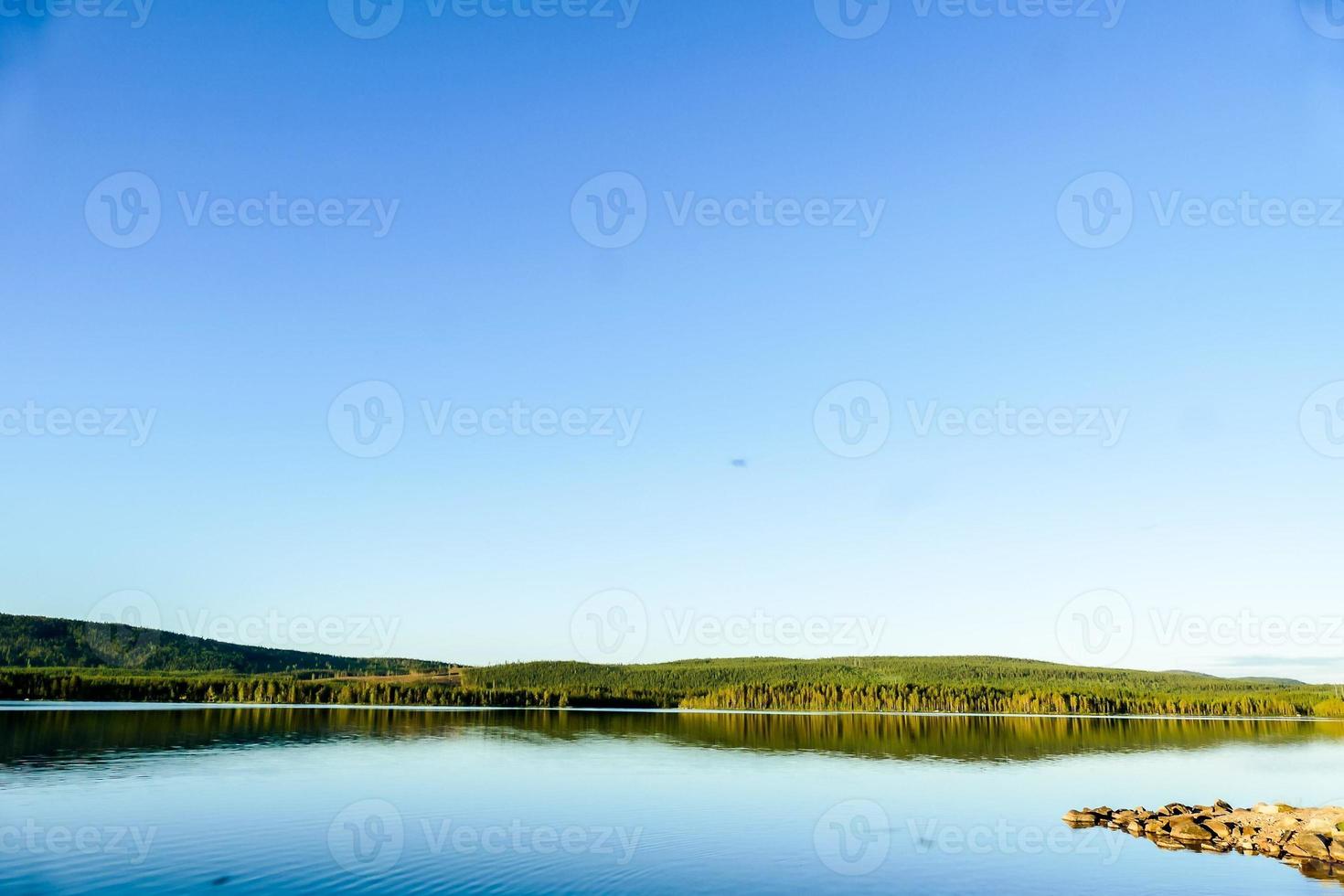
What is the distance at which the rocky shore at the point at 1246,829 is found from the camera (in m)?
39.3

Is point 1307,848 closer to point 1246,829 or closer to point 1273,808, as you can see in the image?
point 1246,829

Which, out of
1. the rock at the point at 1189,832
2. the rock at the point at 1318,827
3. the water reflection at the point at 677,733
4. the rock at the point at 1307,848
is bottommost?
the water reflection at the point at 677,733

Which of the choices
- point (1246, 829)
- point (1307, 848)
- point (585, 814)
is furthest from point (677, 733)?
point (1307, 848)

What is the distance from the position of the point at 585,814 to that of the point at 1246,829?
33614 mm

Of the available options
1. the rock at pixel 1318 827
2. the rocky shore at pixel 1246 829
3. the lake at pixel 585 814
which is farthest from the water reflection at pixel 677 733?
the rock at pixel 1318 827

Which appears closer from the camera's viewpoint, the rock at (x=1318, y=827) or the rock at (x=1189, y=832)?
the rock at (x=1318, y=827)

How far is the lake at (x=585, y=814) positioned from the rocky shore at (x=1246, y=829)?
1672 millimetres

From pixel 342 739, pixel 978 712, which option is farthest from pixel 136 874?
pixel 978 712

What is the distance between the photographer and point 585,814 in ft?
148

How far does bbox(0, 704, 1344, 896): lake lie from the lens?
31156mm

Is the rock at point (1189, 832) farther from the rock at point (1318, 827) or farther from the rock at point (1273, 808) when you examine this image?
the rock at point (1273, 808)

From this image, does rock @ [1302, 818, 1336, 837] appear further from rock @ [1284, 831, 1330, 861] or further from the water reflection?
the water reflection

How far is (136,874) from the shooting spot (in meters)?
28.7

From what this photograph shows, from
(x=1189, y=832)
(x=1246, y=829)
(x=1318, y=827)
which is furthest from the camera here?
(x=1246, y=829)
